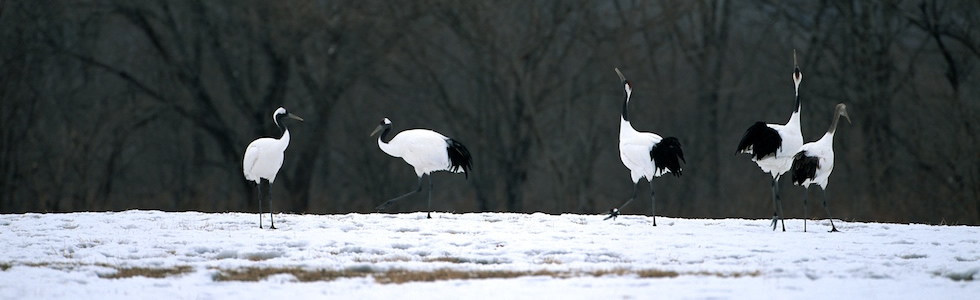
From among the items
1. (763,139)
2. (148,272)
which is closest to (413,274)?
(148,272)

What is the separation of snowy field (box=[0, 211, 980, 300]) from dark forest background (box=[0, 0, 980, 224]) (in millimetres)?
12686

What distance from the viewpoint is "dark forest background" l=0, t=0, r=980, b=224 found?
1133 inches

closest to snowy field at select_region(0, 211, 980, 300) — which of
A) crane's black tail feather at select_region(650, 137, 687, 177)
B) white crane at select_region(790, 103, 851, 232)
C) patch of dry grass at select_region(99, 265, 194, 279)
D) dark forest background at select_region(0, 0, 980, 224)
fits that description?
patch of dry grass at select_region(99, 265, 194, 279)

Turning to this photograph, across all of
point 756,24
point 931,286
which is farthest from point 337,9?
point 931,286

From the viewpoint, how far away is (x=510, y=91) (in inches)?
1198

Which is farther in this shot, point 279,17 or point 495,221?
point 279,17

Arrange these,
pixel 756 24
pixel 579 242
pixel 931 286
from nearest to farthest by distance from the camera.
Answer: pixel 931 286 < pixel 579 242 < pixel 756 24

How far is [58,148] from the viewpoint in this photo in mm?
30641

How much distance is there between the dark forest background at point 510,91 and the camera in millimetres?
28766

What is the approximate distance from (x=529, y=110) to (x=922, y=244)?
17274 millimetres

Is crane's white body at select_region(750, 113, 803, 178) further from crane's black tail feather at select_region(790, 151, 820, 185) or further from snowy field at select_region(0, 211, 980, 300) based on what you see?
snowy field at select_region(0, 211, 980, 300)

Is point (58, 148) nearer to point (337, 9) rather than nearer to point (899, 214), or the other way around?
point (337, 9)

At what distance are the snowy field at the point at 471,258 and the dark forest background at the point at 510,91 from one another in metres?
12.7

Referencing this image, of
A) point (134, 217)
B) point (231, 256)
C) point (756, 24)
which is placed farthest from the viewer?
point (756, 24)
